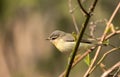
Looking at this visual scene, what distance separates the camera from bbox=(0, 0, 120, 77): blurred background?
22.8 feet

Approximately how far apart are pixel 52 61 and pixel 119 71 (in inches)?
213

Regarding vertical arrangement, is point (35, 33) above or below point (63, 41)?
below

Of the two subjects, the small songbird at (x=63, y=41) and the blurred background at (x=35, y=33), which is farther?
the blurred background at (x=35, y=33)

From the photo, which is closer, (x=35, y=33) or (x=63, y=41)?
(x=63, y=41)

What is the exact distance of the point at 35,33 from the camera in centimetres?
808

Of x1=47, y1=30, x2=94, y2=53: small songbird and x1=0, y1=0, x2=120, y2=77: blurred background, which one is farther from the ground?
x1=47, y1=30, x2=94, y2=53: small songbird

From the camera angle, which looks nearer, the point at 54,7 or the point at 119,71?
the point at 119,71

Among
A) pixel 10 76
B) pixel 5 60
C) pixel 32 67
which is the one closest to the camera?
pixel 10 76

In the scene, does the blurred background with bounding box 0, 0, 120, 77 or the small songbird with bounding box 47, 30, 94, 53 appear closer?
the small songbird with bounding box 47, 30, 94, 53

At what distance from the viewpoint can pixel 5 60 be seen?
22.2 ft

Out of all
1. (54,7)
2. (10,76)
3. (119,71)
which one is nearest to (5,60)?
(10,76)

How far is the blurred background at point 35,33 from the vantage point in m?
6.95

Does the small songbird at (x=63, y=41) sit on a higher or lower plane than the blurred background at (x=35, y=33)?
higher

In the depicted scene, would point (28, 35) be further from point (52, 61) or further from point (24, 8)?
point (52, 61)
